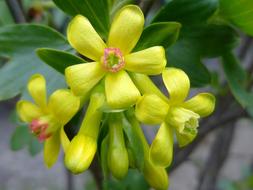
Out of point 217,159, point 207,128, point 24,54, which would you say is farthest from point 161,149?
point 217,159

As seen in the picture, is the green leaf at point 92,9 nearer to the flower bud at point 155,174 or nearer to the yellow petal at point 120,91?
the yellow petal at point 120,91

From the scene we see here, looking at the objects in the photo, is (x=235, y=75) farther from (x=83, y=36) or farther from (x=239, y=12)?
(x=83, y=36)

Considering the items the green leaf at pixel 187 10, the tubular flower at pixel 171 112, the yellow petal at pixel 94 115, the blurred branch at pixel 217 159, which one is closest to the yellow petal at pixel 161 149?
the tubular flower at pixel 171 112

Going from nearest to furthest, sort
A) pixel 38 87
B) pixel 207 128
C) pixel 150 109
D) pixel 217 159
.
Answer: pixel 150 109 → pixel 38 87 → pixel 207 128 → pixel 217 159

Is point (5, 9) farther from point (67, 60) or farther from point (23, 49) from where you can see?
point (67, 60)

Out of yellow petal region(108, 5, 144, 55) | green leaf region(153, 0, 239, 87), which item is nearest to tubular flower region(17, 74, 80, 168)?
yellow petal region(108, 5, 144, 55)
